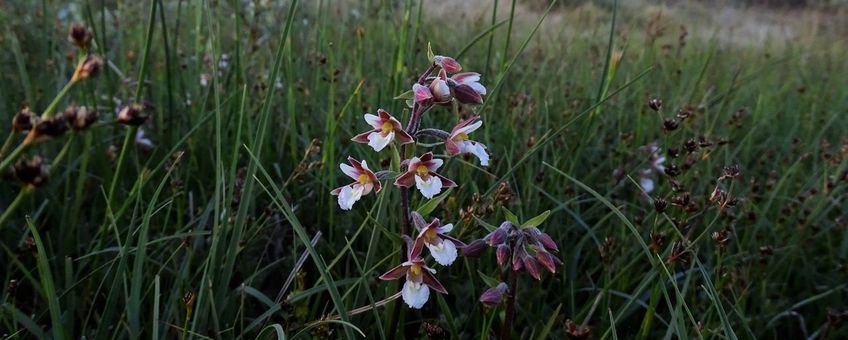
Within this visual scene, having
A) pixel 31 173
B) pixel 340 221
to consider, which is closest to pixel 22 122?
pixel 31 173

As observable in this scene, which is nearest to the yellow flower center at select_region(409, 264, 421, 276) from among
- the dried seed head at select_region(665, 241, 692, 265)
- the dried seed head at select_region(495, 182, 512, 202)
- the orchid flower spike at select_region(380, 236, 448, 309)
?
the orchid flower spike at select_region(380, 236, 448, 309)

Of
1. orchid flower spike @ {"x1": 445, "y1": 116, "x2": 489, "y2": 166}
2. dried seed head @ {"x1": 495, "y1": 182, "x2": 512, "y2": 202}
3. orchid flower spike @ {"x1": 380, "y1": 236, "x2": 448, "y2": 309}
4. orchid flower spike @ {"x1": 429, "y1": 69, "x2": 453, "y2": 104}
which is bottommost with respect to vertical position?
orchid flower spike @ {"x1": 380, "y1": 236, "x2": 448, "y2": 309}

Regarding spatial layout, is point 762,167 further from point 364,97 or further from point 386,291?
point 386,291

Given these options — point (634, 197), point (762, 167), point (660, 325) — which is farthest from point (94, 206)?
point (762, 167)

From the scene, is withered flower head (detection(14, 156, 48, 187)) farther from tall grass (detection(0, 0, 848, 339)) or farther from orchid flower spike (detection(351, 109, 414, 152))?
orchid flower spike (detection(351, 109, 414, 152))

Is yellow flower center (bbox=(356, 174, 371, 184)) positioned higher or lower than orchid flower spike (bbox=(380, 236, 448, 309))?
higher
